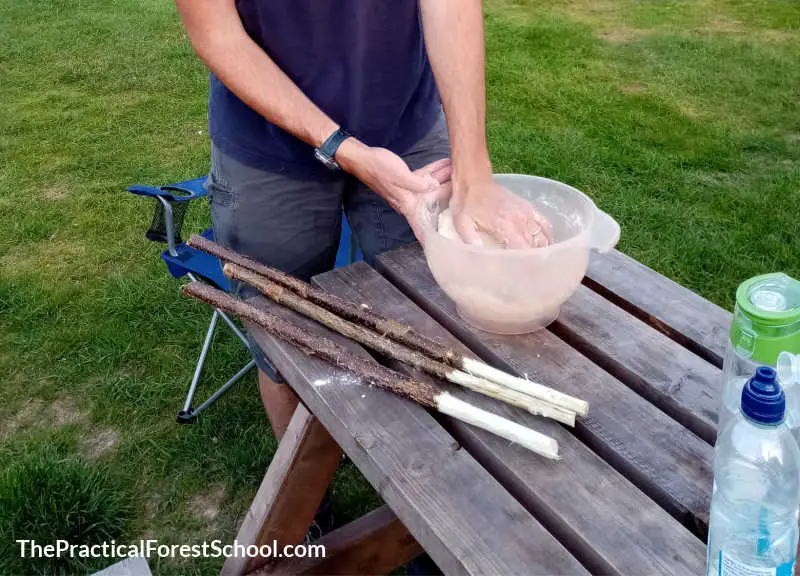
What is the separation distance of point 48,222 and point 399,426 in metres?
3.19

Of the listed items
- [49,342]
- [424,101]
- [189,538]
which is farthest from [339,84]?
[49,342]

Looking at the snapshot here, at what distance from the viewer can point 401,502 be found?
3.74ft

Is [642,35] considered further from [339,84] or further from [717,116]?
[339,84]

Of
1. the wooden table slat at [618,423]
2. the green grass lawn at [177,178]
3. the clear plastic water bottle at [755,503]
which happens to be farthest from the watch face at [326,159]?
the green grass lawn at [177,178]

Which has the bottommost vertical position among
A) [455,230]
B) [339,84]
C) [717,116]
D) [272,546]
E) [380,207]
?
[717,116]

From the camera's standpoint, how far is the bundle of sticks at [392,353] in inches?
48.8

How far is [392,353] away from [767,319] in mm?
644

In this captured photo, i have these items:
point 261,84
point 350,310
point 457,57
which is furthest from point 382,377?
point 457,57

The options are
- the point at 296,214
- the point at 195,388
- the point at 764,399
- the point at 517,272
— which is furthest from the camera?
the point at 195,388

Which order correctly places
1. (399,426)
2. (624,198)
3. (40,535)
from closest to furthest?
(399,426)
(40,535)
(624,198)

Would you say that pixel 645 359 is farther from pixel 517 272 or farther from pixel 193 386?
pixel 193 386

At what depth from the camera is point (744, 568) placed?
3.01 ft

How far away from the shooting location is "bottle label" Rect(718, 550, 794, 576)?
917 mm

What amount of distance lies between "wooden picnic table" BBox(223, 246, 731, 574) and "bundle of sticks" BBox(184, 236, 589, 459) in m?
0.02
